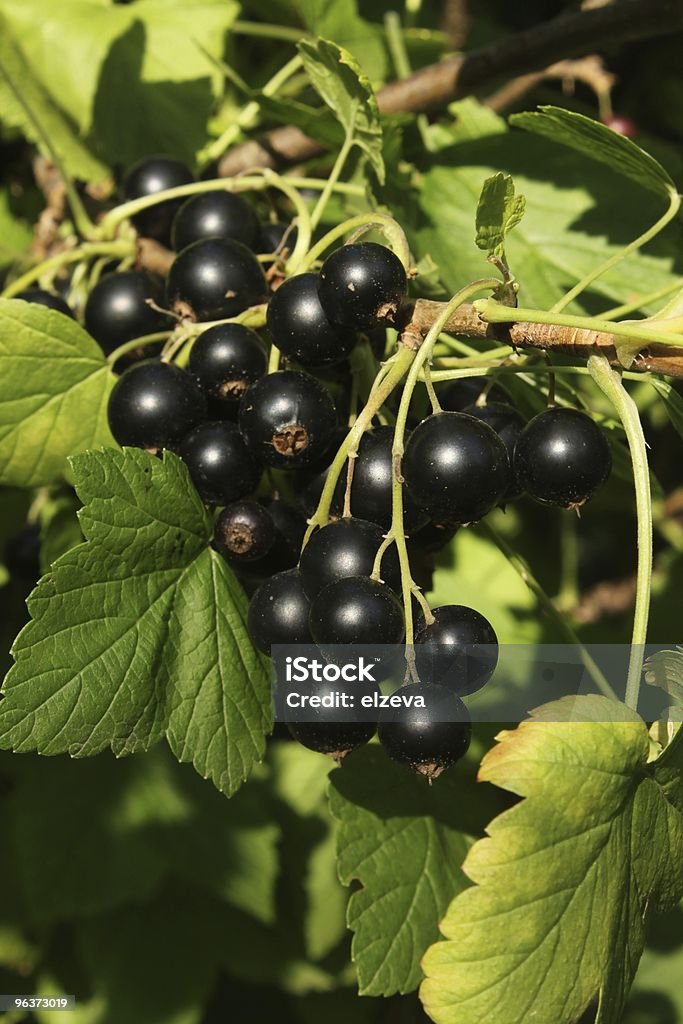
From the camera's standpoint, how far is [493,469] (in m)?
0.91

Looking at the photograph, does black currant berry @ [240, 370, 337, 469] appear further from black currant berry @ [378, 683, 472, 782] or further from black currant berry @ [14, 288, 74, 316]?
black currant berry @ [14, 288, 74, 316]

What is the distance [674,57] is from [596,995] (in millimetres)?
1828

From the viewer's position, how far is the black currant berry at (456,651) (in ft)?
2.98

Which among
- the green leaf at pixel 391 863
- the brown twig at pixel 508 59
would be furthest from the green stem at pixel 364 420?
the brown twig at pixel 508 59

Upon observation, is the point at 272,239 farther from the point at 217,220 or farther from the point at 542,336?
the point at 542,336

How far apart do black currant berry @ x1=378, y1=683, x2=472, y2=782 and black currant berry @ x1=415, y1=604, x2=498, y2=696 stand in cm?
1

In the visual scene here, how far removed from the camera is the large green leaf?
149 centimetres

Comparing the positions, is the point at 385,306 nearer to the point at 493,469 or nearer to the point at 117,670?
the point at 493,469

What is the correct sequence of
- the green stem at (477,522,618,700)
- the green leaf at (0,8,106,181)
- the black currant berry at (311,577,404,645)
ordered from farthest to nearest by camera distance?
the green leaf at (0,8,106,181)
the green stem at (477,522,618,700)
the black currant berry at (311,577,404,645)

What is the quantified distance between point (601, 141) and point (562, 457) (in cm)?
43

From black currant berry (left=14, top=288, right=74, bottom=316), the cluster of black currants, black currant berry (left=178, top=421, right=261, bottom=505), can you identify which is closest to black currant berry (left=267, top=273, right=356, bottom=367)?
the cluster of black currants

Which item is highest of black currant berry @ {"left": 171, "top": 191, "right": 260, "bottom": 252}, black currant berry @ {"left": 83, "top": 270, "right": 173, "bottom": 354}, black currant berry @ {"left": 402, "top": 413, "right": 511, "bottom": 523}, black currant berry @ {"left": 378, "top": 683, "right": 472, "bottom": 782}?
black currant berry @ {"left": 171, "top": 191, "right": 260, "bottom": 252}

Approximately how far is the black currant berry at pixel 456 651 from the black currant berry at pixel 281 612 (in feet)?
0.39

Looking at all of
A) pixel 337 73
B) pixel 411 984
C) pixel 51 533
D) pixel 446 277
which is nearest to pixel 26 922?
pixel 51 533
